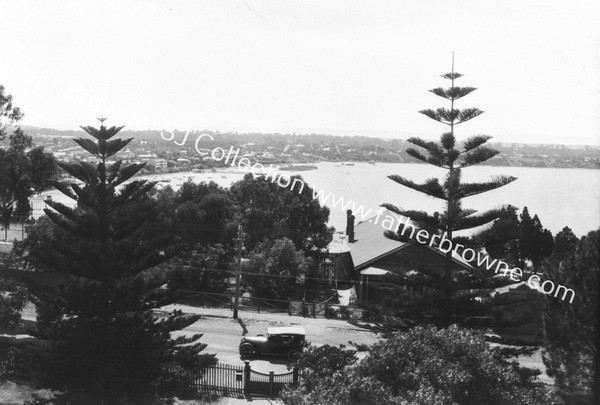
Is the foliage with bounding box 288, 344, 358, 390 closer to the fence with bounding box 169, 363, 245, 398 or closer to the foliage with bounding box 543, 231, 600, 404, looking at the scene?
the foliage with bounding box 543, 231, 600, 404

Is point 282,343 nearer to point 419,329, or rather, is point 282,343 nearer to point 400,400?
point 419,329

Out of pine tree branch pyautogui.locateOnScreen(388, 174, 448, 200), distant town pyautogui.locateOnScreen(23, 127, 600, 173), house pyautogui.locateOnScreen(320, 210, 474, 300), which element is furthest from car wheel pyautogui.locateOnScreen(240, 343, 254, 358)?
distant town pyautogui.locateOnScreen(23, 127, 600, 173)

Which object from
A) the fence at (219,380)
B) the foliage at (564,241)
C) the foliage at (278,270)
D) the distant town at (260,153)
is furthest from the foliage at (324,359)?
the distant town at (260,153)

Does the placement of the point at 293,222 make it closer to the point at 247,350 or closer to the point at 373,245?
the point at 373,245

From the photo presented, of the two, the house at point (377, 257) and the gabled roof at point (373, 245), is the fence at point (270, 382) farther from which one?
the gabled roof at point (373, 245)

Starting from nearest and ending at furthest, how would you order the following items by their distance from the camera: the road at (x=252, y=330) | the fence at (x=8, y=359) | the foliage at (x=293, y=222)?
the fence at (x=8, y=359) → the road at (x=252, y=330) → the foliage at (x=293, y=222)

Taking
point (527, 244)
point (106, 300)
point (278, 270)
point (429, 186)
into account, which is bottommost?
point (278, 270)

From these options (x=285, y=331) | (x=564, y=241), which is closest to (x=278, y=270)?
(x=285, y=331)

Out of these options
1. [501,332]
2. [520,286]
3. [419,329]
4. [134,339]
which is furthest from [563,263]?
[520,286]
